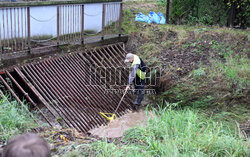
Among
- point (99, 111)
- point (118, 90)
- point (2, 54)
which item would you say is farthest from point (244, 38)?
point (2, 54)

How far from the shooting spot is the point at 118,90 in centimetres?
740

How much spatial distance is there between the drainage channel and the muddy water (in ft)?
0.51

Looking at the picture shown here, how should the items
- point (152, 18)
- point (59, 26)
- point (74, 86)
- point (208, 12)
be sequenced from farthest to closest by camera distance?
1. point (152, 18)
2. point (208, 12)
3. point (59, 26)
4. point (74, 86)

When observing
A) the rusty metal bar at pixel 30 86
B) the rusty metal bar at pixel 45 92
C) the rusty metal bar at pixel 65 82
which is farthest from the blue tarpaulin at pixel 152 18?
the rusty metal bar at pixel 30 86

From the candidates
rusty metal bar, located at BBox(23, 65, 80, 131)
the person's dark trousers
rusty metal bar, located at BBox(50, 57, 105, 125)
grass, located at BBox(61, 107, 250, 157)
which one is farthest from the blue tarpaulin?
grass, located at BBox(61, 107, 250, 157)

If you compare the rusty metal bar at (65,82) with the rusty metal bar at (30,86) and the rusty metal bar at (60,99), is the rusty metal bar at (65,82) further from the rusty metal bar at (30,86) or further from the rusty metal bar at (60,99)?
the rusty metal bar at (30,86)

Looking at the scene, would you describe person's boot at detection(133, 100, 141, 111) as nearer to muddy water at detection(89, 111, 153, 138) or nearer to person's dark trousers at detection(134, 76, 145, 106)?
person's dark trousers at detection(134, 76, 145, 106)

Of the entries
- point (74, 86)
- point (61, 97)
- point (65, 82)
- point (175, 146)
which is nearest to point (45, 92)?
point (61, 97)

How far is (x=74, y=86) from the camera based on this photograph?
21.9 feet

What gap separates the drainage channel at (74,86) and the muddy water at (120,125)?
0.16 meters

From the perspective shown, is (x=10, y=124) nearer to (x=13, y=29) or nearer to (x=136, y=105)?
(x=13, y=29)

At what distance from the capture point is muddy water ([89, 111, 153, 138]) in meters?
6.06

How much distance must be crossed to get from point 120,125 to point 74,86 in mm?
1462

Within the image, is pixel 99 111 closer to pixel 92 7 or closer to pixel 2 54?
pixel 2 54
